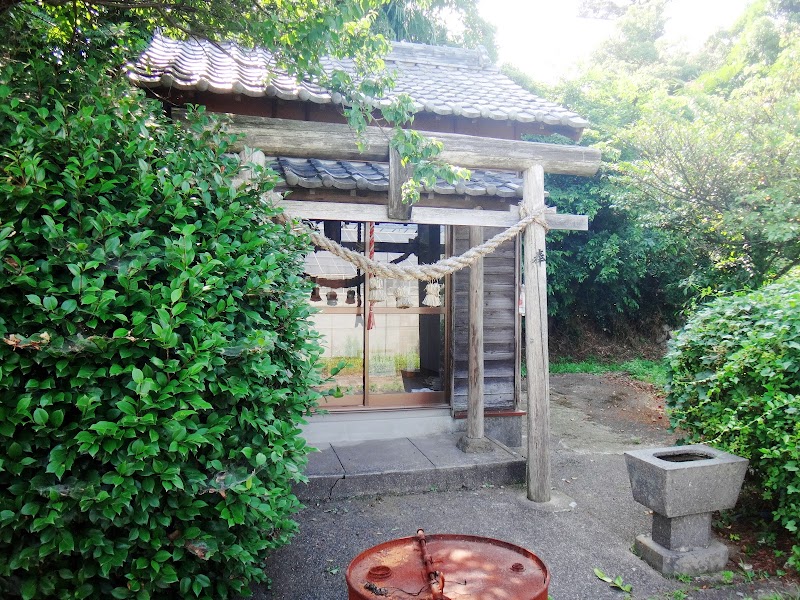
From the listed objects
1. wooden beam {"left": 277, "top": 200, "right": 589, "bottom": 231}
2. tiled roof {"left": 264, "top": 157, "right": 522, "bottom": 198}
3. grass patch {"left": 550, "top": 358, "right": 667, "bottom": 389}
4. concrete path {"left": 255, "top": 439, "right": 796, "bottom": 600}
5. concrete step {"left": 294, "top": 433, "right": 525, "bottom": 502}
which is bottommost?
concrete path {"left": 255, "top": 439, "right": 796, "bottom": 600}

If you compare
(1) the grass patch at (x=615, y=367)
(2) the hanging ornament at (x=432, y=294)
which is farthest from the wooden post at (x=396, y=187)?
(1) the grass patch at (x=615, y=367)

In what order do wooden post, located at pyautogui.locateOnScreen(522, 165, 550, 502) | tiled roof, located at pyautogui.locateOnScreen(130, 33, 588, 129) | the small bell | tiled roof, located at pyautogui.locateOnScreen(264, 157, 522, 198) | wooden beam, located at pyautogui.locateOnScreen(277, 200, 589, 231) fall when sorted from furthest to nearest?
the small bell
tiled roof, located at pyautogui.locateOnScreen(130, 33, 588, 129)
tiled roof, located at pyautogui.locateOnScreen(264, 157, 522, 198)
wooden post, located at pyautogui.locateOnScreen(522, 165, 550, 502)
wooden beam, located at pyautogui.locateOnScreen(277, 200, 589, 231)

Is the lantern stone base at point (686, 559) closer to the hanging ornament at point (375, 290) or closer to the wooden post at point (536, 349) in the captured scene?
the wooden post at point (536, 349)

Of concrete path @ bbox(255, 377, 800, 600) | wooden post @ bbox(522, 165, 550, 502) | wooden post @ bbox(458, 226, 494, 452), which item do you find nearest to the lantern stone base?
concrete path @ bbox(255, 377, 800, 600)

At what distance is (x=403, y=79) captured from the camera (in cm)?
821

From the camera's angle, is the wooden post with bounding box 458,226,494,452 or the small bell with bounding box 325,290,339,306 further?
the small bell with bounding box 325,290,339,306

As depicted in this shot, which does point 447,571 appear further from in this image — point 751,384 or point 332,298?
point 332,298

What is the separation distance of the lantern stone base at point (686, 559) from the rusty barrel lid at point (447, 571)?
1.88 m

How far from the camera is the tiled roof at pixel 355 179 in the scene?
210 inches

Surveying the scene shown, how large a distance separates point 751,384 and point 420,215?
3.13 metres

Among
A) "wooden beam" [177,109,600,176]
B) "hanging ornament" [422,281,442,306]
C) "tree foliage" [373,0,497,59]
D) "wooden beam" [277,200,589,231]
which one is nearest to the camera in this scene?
"wooden beam" [177,109,600,176]

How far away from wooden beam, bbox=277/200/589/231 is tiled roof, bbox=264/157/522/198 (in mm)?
358

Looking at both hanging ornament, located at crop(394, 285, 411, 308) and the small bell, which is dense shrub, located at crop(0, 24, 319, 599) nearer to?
hanging ornament, located at crop(394, 285, 411, 308)

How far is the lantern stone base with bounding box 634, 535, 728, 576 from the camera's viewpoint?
3.76m
